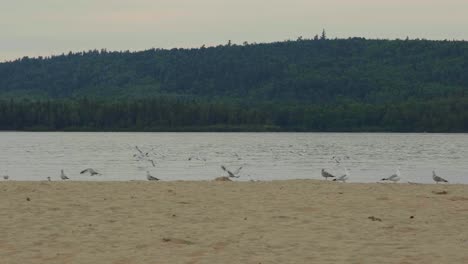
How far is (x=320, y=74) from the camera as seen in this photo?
612 ft

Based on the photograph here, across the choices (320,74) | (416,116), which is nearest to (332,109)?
(416,116)

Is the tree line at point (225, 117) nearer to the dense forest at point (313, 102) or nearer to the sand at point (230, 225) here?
the dense forest at point (313, 102)

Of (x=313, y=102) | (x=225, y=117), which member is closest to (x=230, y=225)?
(x=225, y=117)

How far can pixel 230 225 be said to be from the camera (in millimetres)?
15453

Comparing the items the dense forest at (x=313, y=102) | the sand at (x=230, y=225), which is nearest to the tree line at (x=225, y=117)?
the dense forest at (x=313, y=102)

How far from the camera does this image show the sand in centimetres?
1276

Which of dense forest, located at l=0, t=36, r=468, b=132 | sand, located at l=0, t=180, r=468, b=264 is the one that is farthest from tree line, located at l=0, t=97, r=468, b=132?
sand, located at l=0, t=180, r=468, b=264

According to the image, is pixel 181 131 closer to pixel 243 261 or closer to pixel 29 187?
pixel 29 187

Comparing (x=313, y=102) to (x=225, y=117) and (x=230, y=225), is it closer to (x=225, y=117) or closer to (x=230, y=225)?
(x=225, y=117)

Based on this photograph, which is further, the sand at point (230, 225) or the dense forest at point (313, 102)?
the dense forest at point (313, 102)

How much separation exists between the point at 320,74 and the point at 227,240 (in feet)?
572

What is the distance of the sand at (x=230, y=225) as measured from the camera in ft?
41.9

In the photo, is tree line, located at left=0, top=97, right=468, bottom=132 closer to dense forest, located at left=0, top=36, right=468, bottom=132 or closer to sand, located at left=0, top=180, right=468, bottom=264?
dense forest, located at left=0, top=36, right=468, bottom=132

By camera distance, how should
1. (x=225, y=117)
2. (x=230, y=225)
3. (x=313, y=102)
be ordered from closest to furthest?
(x=230, y=225), (x=225, y=117), (x=313, y=102)
